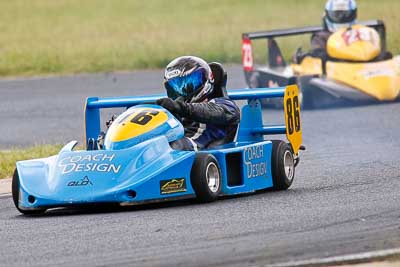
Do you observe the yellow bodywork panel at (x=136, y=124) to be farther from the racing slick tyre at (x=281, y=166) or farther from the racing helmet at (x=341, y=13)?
the racing helmet at (x=341, y=13)

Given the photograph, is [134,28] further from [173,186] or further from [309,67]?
[173,186]

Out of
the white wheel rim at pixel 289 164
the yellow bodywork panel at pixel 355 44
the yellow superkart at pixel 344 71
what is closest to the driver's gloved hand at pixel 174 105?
the white wheel rim at pixel 289 164

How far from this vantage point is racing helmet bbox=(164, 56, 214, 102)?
9.53 metres

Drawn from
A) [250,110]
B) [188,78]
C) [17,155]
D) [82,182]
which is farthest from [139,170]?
[17,155]

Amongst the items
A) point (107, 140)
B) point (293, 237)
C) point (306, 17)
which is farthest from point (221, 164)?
point (306, 17)

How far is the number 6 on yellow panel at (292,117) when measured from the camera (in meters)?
9.95

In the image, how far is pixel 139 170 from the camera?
8508mm

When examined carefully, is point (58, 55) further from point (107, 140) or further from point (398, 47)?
point (107, 140)

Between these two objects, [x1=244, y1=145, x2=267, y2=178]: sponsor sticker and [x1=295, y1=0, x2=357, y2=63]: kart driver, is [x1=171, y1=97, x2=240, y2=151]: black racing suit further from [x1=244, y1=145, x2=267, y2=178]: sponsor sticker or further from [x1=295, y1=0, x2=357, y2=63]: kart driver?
[x1=295, y1=0, x2=357, y2=63]: kart driver

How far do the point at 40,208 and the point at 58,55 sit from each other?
1694cm

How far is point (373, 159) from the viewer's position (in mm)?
11672

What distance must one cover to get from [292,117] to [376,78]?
296 inches

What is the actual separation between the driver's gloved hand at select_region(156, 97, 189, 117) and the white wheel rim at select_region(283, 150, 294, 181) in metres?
0.97

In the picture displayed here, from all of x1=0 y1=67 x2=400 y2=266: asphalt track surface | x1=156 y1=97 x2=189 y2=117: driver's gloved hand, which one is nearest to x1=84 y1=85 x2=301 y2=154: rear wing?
x1=0 y1=67 x2=400 y2=266: asphalt track surface
